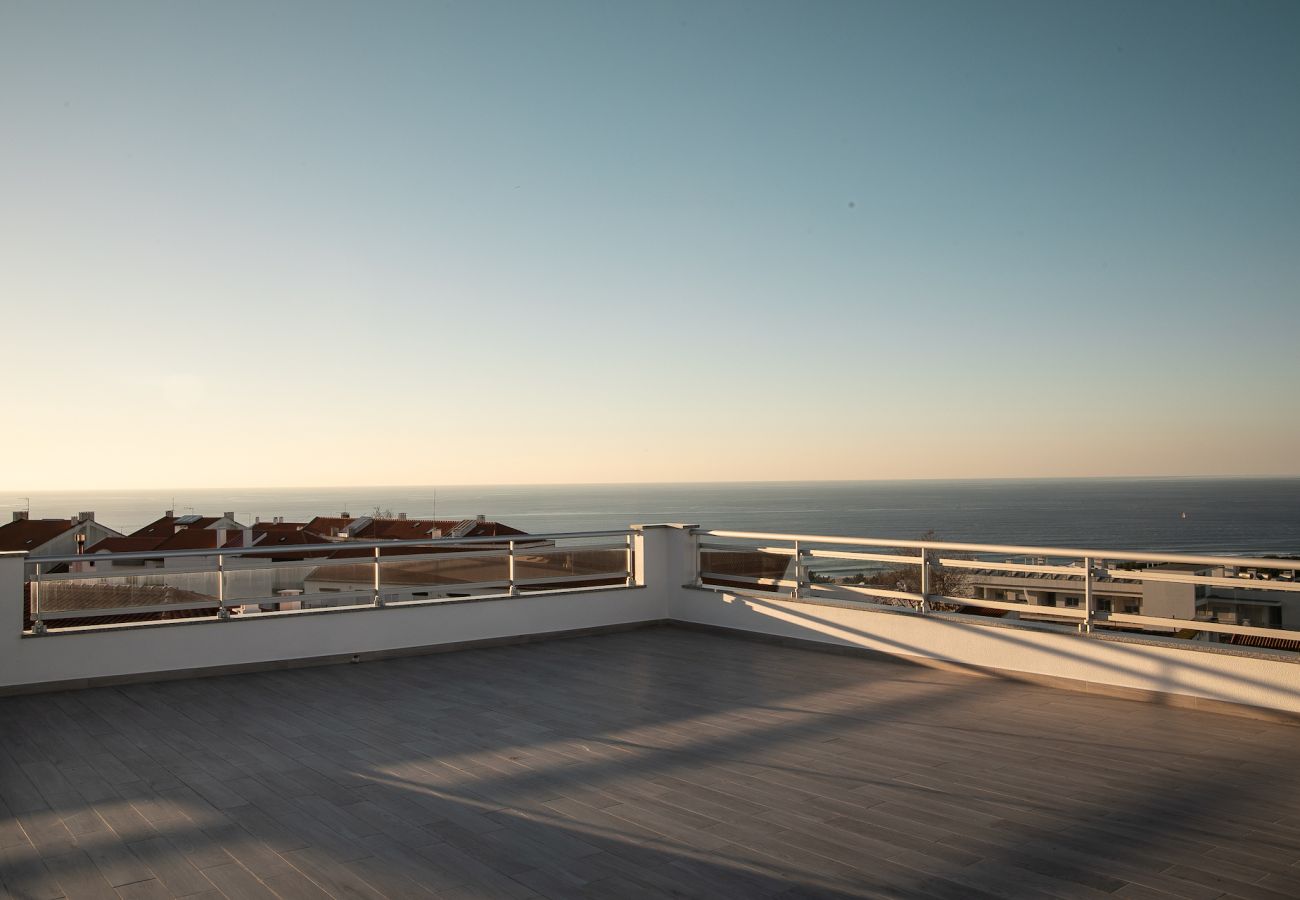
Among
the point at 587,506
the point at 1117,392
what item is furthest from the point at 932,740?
the point at 587,506

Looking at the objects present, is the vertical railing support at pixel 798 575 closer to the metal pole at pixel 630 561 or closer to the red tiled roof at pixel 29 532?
the metal pole at pixel 630 561

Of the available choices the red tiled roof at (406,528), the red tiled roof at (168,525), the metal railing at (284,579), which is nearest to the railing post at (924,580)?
the metal railing at (284,579)

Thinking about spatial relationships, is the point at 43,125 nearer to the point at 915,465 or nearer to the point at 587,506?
the point at 915,465

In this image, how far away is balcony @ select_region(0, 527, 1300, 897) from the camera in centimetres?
307

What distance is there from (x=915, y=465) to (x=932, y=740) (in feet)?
102

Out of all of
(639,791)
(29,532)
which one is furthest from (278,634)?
(29,532)

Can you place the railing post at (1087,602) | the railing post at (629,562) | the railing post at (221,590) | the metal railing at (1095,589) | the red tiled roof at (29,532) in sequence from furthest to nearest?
the red tiled roof at (29,532) < the railing post at (629,562) < the railing post at (221,590) < the railing post at (1087,602) < the metal railing at (1095,589)

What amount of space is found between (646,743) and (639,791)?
813mm

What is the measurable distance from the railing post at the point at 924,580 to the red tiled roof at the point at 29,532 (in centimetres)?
1793

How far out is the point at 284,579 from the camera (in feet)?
22.6

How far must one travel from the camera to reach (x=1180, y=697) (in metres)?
5.41

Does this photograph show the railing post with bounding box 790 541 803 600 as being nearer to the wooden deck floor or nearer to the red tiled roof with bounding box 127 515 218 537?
the wooden deck floor

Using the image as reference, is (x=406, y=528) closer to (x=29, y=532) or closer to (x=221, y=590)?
(x=29, y=532)

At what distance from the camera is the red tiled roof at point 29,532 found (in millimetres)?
18388
